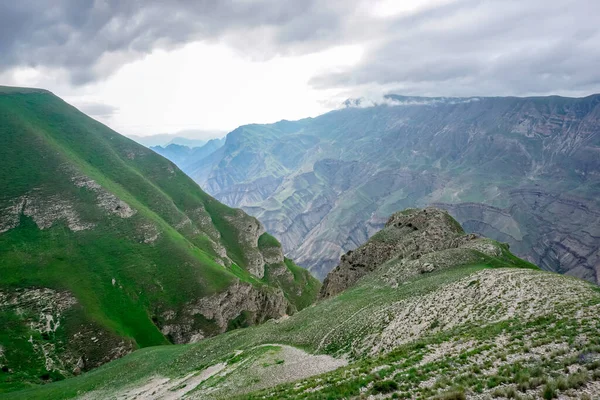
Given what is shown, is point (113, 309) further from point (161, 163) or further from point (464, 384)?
point (161, 163)

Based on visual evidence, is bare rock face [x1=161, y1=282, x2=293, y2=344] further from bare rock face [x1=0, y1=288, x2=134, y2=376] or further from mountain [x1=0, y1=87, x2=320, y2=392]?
bare rock face [x1=0, y1=288, x2=134, y2=376]

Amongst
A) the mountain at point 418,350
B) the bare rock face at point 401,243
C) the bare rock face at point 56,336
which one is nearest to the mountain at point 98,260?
the bare rock face at point 56,336

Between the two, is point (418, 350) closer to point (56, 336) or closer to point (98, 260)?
point (56, 336)

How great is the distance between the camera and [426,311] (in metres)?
34.9

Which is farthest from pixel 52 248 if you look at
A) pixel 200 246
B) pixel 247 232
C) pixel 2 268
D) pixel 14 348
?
pixel 247 232

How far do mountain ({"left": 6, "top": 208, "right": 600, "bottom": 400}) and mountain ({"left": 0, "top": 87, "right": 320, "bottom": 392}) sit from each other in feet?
86.8

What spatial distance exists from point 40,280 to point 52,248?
15.9 metres

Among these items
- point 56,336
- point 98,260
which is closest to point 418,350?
point 56,336

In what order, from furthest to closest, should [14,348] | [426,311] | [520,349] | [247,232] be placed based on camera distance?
[247,232] < [14,348] < [426,311] < [520,349]

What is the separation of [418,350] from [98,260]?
11188cm

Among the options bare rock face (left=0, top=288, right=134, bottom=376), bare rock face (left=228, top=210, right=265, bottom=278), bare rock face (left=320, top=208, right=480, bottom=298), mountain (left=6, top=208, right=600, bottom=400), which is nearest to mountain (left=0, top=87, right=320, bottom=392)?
bare rock face (left=0, top=288, right=134, bottom=376)

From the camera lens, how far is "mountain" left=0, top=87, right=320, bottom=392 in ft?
264

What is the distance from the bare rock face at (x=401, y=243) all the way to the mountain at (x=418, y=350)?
8199 millimetres

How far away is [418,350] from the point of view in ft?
77.5
